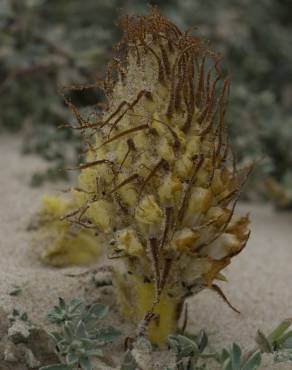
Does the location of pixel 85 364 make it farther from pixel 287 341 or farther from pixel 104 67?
pixel 104 67

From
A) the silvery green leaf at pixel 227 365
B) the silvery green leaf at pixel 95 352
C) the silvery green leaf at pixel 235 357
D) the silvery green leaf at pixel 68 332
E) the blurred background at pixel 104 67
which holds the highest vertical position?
the blurred background at pixel 104 67

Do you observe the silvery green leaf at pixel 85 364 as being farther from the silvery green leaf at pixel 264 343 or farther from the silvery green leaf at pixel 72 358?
the silvery green leaf at pixel 264 343

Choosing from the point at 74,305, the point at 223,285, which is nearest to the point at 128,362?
the point at 74,305

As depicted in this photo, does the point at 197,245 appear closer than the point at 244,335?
Yes

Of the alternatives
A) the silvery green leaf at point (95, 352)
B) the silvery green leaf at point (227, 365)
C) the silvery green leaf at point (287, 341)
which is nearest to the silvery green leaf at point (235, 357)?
the silvery green leaf at point (227, 365)

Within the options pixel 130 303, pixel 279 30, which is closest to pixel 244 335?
pixel 130 303

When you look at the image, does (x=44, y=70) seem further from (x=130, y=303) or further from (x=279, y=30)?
(x=130, y=303)
